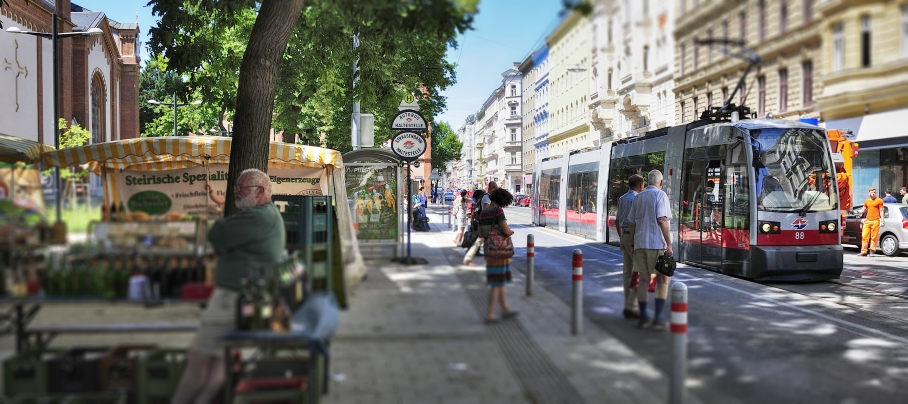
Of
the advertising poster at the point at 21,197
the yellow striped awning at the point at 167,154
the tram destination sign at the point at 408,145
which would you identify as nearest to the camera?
the advertising poster at the point at 21,197

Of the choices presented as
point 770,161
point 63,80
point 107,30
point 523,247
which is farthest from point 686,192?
point 107,30

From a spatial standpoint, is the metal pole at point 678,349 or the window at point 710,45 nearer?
the window at point 710,45

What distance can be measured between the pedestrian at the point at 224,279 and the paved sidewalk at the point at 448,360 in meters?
0.71

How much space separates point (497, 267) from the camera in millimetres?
8523

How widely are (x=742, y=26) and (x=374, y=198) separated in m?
13.5

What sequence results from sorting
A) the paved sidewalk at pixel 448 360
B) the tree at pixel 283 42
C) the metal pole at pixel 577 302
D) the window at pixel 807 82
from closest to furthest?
the window at pixel 807 82, the paved sidewalk at pixel 448 360, the tree at pixel 283 42, the metal pole at pixel 577 302

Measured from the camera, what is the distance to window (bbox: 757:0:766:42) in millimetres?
4809

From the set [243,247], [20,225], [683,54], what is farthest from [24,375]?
[683,54]

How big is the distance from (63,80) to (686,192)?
36.3 m

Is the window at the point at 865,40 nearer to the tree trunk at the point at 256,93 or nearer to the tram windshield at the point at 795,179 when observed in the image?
the tree trunk at the point at 256,93

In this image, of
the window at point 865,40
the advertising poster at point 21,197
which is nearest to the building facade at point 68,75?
the advertising poster at point 21,197

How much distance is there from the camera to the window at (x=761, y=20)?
4.81 m

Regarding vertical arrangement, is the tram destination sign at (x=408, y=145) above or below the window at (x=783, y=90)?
above

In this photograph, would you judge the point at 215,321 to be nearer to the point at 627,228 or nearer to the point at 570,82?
the point at 570,82
